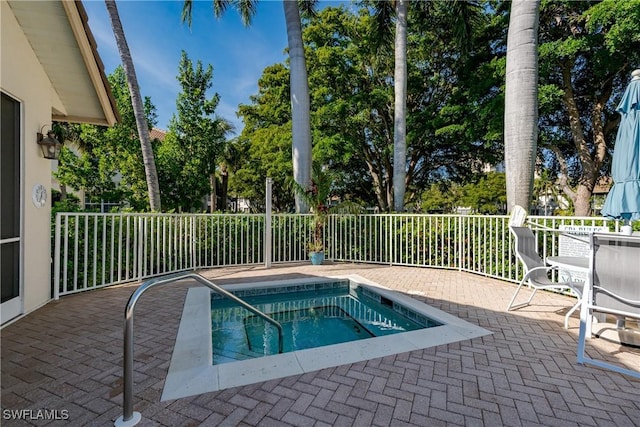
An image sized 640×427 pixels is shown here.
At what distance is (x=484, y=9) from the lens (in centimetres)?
1196

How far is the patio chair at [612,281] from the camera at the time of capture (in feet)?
8.68

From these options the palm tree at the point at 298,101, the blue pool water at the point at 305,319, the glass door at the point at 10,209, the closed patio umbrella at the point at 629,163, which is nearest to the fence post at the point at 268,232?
the palm tree at the point at 298,101

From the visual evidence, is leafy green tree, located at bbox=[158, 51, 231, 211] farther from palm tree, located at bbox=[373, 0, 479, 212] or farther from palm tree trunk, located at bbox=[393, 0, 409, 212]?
palm tree trunk, located at bbox=[393, 0, 409, 212]

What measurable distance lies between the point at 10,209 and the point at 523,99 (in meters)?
8.43

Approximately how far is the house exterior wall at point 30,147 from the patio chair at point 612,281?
6.51 metres

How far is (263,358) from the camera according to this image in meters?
2.82

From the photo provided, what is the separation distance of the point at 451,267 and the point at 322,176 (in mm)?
4035

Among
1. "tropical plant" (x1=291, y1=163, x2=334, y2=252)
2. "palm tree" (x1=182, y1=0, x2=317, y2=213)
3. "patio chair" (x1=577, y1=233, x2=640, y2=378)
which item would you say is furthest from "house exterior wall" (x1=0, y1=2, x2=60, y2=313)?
"patio chair" (x1=577, y1=233, x2=640, y2=378)

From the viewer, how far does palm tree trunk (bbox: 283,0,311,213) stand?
8.75 meters

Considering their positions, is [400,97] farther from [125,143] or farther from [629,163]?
[125,143]

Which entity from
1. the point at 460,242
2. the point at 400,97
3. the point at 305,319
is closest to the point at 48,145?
the point at 305,319

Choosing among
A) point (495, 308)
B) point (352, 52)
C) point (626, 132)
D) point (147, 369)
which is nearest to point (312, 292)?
point (495, 308)

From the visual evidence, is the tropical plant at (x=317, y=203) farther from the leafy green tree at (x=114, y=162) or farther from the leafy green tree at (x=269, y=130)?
the leafy green tree at (x=114, y=162)

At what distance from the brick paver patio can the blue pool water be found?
29.1 inches
